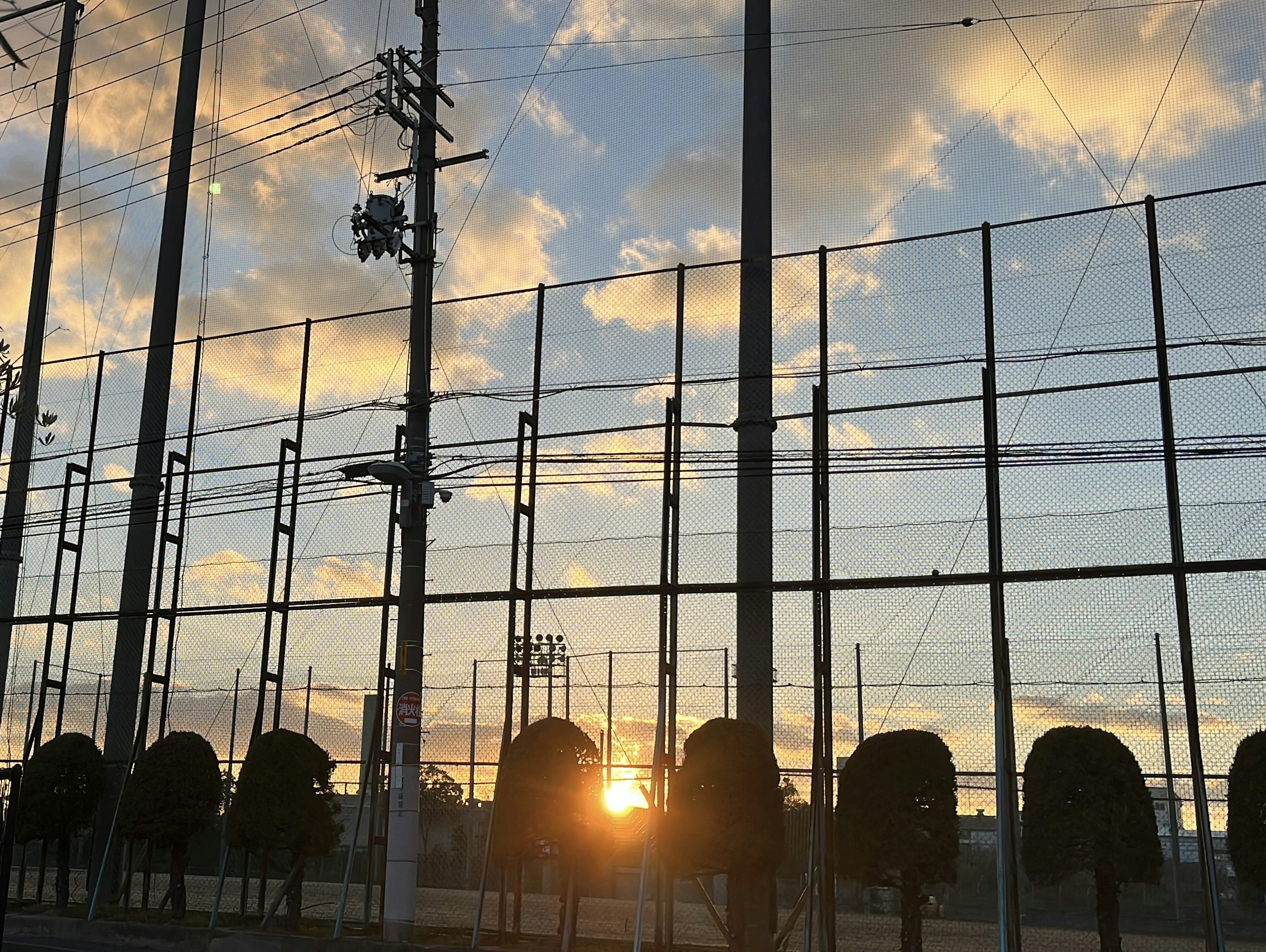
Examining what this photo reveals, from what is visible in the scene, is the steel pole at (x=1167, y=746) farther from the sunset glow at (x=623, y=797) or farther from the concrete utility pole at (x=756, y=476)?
the sunset glow at (x=623, y=797)

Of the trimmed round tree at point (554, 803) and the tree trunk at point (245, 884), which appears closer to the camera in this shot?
the trimmed round tree at point (554, 803)

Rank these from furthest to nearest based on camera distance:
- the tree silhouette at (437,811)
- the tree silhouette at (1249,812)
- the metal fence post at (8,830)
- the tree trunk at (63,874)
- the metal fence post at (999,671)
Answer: the tree silhouette at (437,811) → the tree trunk at (63,874) → the metal fence post at (999,671) → the tree silhouette at (1249,812) → the metal fence post at (8,830)

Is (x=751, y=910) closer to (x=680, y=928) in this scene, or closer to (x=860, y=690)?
(x=860, y=690)

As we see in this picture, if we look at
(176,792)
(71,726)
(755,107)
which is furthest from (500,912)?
(755,107)

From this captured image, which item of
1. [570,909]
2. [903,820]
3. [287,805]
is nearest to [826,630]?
[903,820]

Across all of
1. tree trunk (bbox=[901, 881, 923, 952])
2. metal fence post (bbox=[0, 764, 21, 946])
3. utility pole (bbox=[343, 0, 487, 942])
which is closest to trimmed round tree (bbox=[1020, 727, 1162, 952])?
tree trunk (bbox=[901, 881, 923, 952])

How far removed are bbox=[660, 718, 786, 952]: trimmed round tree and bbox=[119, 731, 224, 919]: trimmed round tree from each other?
23.0 feet

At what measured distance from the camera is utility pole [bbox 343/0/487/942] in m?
13.4

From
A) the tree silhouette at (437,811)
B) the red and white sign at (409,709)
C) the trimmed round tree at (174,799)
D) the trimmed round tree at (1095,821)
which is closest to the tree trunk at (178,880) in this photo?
the trimmed round tree at (174,799)

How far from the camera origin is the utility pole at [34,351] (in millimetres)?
20750

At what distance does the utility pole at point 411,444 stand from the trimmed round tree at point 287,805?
66.3 inches

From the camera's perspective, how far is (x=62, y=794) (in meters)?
17.6

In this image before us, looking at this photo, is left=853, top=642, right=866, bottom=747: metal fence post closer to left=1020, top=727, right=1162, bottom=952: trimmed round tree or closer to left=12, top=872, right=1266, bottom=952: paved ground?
left=1020, top=727, right=1162, bottom=952: trimmed round tree

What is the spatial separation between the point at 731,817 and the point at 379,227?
7854 mm
